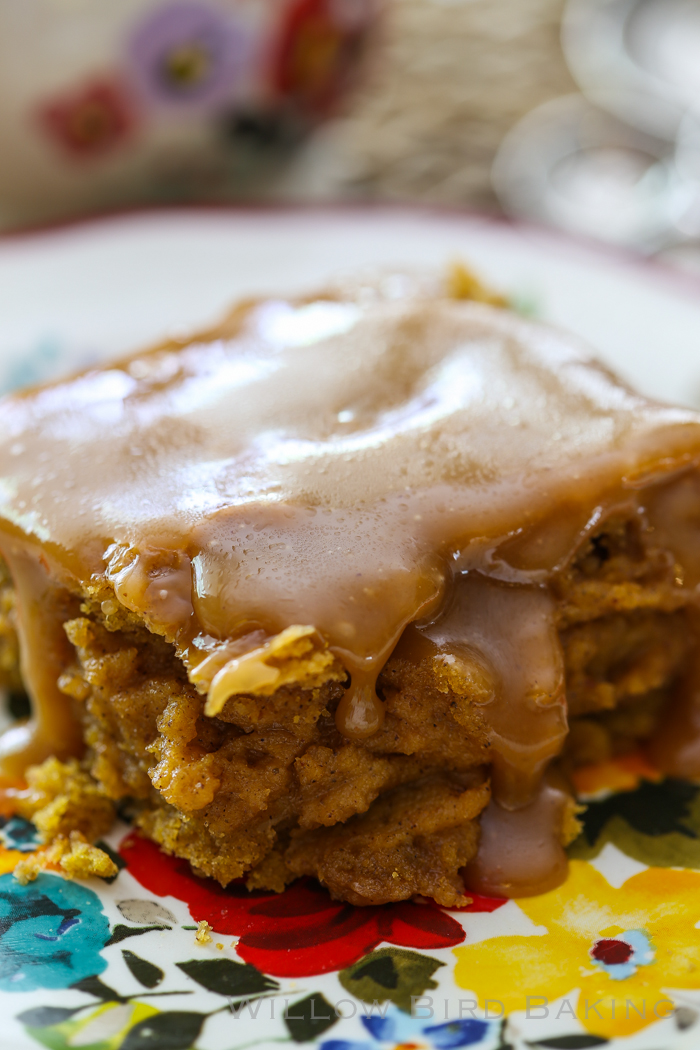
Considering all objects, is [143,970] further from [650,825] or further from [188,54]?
[188,54]

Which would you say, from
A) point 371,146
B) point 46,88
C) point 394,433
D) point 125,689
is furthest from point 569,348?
point 371,146

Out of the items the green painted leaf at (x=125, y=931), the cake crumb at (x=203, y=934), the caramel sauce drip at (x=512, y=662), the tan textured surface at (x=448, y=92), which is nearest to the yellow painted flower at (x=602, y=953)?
the caramel sauce drip at (x=512, y=662)

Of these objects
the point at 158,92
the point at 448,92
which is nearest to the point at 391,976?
the point at 158,92

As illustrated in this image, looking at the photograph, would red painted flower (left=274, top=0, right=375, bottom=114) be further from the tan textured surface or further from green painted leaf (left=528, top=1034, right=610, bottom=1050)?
green painted leaf (left=528, top=1034, right=610, bottom=1050)

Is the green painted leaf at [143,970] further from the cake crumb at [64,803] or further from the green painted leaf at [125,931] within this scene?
the cake crumb at [64,803]

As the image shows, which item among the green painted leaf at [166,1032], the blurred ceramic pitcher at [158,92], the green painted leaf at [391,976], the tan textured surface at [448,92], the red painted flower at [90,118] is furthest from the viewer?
the tan textured surface at [448,92]

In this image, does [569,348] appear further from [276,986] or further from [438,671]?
[276,986]
